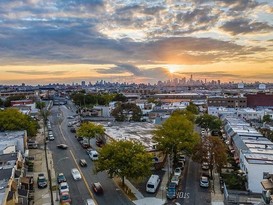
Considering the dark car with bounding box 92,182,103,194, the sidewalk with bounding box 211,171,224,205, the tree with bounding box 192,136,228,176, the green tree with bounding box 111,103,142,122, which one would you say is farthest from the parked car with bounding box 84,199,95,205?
the green tree with bounding box 111,103,142,122

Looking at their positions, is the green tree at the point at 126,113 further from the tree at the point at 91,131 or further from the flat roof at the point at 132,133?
the tree at the point at 91,131

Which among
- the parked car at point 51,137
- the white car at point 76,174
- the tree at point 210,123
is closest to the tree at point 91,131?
the parked car at point 51,137

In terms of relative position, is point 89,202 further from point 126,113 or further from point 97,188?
point 126,113

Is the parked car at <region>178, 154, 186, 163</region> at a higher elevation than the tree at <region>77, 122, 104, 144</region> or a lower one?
lower

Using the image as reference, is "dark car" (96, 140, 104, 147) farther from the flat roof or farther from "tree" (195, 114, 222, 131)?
"tree" (195, 114, 222, 131)

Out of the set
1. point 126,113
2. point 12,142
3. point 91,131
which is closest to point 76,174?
point 12,142

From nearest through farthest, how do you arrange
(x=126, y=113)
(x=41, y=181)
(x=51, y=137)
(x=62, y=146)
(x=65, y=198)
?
(x=65, y=198)
(x=41, y=181)
(x=62, y=146)
(x=51, y=137)
(x=126, y=113)
